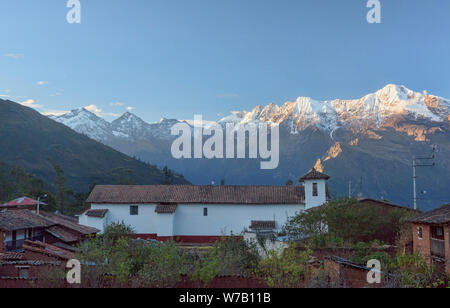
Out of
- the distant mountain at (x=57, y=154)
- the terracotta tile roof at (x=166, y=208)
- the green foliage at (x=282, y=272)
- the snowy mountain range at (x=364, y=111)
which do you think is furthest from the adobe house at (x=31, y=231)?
the snowy mountain range at (x=364, y=111)

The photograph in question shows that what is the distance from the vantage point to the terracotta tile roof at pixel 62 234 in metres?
20.1

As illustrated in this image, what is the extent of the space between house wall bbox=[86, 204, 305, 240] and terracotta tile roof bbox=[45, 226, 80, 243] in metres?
9.09

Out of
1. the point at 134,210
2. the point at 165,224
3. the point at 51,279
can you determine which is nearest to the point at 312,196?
the point at 165,224

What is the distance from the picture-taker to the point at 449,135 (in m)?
75.5

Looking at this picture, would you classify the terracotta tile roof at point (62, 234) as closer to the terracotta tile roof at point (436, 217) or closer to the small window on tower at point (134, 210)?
the small window on tower at point (134, 210)

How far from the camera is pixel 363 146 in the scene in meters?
76.1

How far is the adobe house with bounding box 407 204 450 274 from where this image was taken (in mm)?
15318

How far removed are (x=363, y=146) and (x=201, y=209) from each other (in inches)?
2124

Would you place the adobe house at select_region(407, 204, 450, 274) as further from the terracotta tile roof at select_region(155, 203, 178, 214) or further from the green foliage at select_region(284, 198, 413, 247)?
the terracotta tile roof at select_region(155, 203, 178, 214)

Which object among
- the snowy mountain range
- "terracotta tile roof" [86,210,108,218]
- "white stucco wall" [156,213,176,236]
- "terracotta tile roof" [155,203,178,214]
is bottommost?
"white stucco wall" [156,213,176,236]

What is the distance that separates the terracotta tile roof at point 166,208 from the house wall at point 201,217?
64cm

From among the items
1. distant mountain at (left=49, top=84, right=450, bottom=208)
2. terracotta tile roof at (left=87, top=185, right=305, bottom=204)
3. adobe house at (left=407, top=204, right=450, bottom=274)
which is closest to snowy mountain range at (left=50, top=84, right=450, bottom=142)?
distant mountain at (left=49, top=84, right=450, bottom=208)

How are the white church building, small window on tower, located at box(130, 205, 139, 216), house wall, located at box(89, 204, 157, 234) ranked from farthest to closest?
small window on tower, located at box(130, 205, 139, 216), house wall, located at box(89, 204, 157, 234), the white church building
